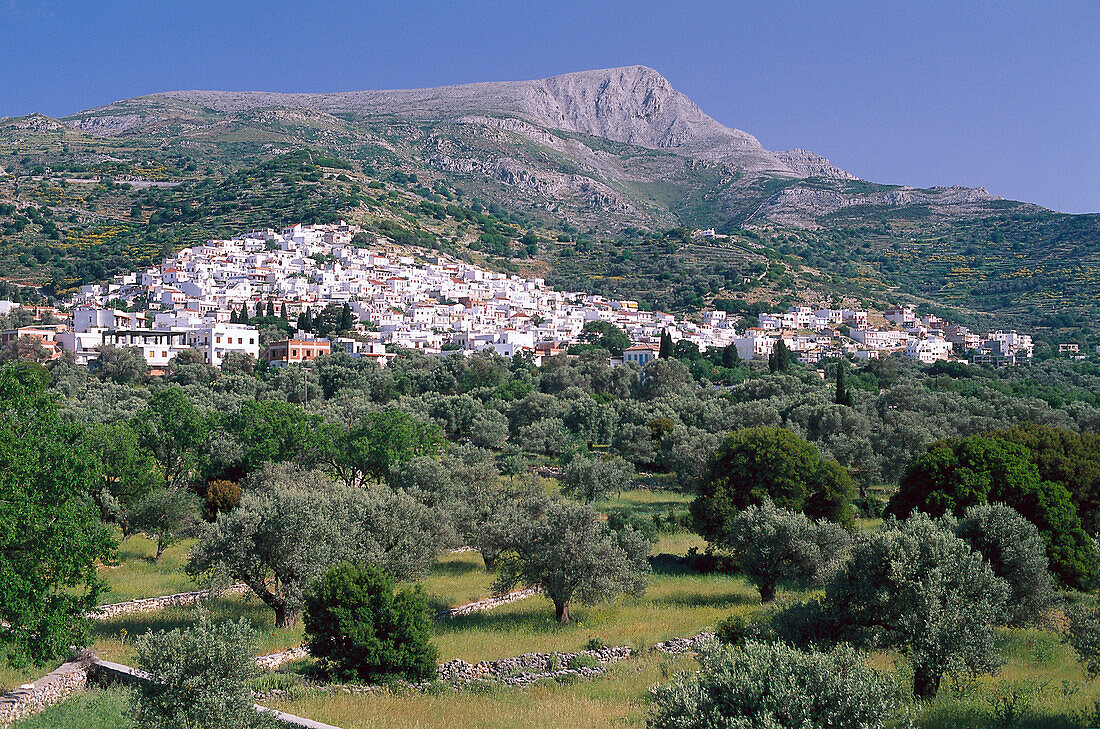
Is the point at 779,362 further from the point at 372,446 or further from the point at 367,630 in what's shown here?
the point at 367,630

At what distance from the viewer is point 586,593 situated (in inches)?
768

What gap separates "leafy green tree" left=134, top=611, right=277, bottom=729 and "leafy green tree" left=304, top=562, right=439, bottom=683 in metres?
3.87

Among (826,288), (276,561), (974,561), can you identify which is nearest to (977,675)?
(974,561)

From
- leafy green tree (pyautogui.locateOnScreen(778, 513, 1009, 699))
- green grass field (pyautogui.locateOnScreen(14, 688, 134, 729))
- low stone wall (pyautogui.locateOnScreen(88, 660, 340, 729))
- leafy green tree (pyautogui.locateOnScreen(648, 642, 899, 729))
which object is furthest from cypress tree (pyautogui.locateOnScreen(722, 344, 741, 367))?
leafy green tree (pyautogui.locateOnScreen(648, 642, 899, 729))

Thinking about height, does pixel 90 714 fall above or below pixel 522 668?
above

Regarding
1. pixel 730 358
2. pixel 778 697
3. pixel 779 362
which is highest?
pixel 730 358

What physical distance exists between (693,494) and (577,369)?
96.8ft

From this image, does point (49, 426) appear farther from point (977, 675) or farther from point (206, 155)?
point (206, 155)

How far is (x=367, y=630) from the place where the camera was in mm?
14688

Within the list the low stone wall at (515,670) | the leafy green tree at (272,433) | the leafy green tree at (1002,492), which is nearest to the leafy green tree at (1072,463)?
the leafy green tree at (1002,492)

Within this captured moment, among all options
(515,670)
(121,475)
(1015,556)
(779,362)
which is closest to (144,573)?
(121,475)

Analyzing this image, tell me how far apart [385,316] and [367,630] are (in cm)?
8362

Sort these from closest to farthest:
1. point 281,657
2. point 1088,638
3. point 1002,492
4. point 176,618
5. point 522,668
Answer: point 1088,638
point 522,668
point 281,657
point 176,618
point 1002,492

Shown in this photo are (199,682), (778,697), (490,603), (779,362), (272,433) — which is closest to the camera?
(778,697)
